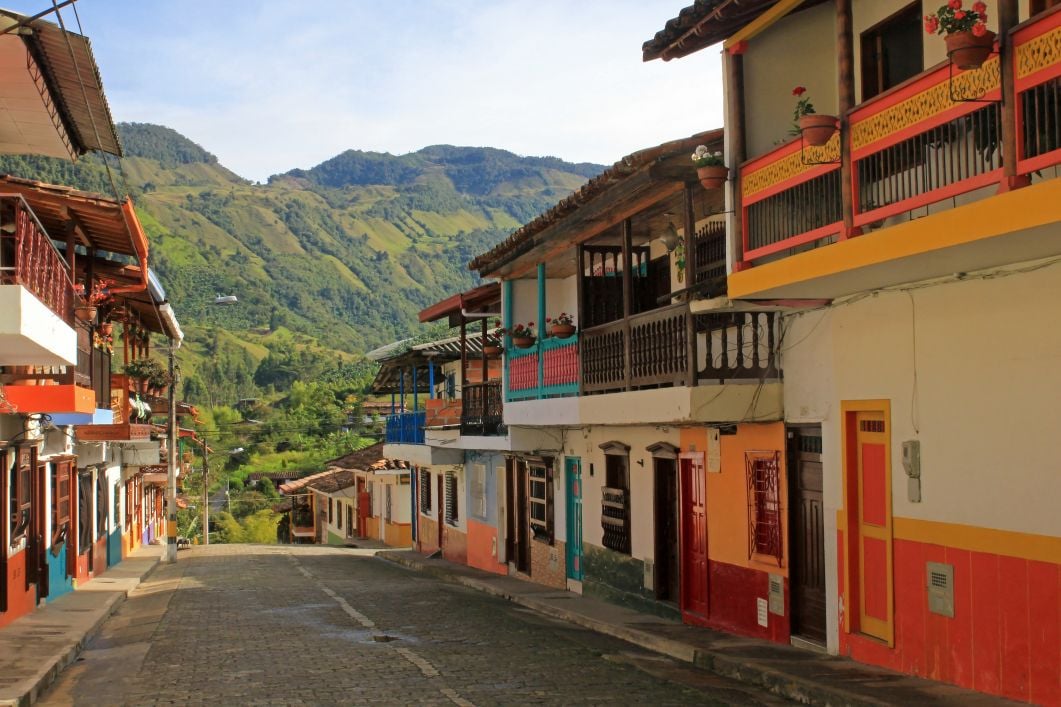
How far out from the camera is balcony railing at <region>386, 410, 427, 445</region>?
30755 mm

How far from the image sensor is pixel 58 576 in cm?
2147

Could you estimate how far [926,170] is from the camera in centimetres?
919

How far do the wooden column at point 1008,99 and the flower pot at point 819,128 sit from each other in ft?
6.41

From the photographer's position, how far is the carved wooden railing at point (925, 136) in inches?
323

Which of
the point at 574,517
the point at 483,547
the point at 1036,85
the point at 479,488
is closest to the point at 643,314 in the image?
the point at 574,517

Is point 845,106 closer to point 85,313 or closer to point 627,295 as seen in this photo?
point 627,295

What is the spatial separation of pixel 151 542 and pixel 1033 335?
1753 inches

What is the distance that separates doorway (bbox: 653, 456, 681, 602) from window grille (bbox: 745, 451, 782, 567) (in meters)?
2.62

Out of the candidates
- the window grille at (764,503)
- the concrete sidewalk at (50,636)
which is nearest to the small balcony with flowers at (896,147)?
the window grille at (764,503)

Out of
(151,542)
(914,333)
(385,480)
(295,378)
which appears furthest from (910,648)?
(295,378)

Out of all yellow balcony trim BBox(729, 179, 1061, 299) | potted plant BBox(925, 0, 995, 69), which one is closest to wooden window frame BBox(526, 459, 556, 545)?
yellow balcony trim BBox(729, 179, 1061, 299)

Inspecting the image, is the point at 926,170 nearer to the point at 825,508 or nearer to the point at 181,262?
the point at 825,508

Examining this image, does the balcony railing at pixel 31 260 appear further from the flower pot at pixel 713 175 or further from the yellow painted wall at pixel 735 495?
the yellow painted wall at pixel 735 495

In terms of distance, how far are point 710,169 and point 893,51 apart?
207 centimetres
